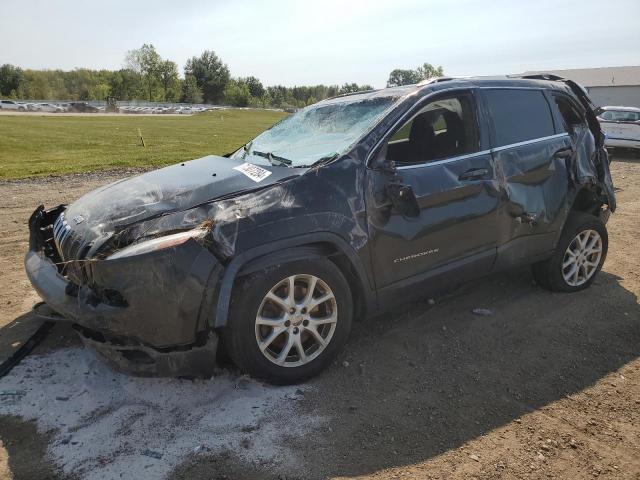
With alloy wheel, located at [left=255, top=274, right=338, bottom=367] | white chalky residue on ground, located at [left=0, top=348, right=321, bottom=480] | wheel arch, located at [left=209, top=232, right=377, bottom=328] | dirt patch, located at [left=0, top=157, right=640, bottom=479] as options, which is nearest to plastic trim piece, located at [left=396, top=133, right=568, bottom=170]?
wheel arch, located at [left=209, top=232, right=377, bottom=328]

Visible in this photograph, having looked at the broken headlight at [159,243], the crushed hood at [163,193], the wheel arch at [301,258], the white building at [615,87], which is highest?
the white building at [615,87]

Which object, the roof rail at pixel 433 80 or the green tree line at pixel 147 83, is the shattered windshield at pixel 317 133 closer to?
the roof rail at pixel 433 80

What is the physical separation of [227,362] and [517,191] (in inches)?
101

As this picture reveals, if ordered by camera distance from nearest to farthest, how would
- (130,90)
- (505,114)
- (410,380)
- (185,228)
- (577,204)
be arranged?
1. (185,228)
2. (410,380)
3. (505,114)
4. (577,204)
5. (130,90)

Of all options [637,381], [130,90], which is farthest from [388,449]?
[130,90]

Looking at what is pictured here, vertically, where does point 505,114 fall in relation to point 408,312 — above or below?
above

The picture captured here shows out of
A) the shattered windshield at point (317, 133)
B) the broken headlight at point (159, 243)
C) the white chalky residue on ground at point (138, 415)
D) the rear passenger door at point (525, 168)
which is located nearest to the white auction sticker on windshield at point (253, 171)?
the shattered windshield at point (317, 133)

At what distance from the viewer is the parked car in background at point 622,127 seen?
54.0 feet

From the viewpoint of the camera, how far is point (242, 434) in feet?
9.37

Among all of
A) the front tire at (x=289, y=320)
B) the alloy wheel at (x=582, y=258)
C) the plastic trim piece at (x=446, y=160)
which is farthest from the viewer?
the alloy wheel at (x=582, y=258)

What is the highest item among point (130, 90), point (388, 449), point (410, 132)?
point (130, 90)

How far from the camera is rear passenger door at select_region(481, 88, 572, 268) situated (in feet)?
13.5

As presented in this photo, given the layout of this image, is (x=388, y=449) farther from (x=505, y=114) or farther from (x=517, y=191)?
(x=505, y=114)

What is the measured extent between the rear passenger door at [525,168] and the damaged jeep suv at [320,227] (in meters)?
0.01
